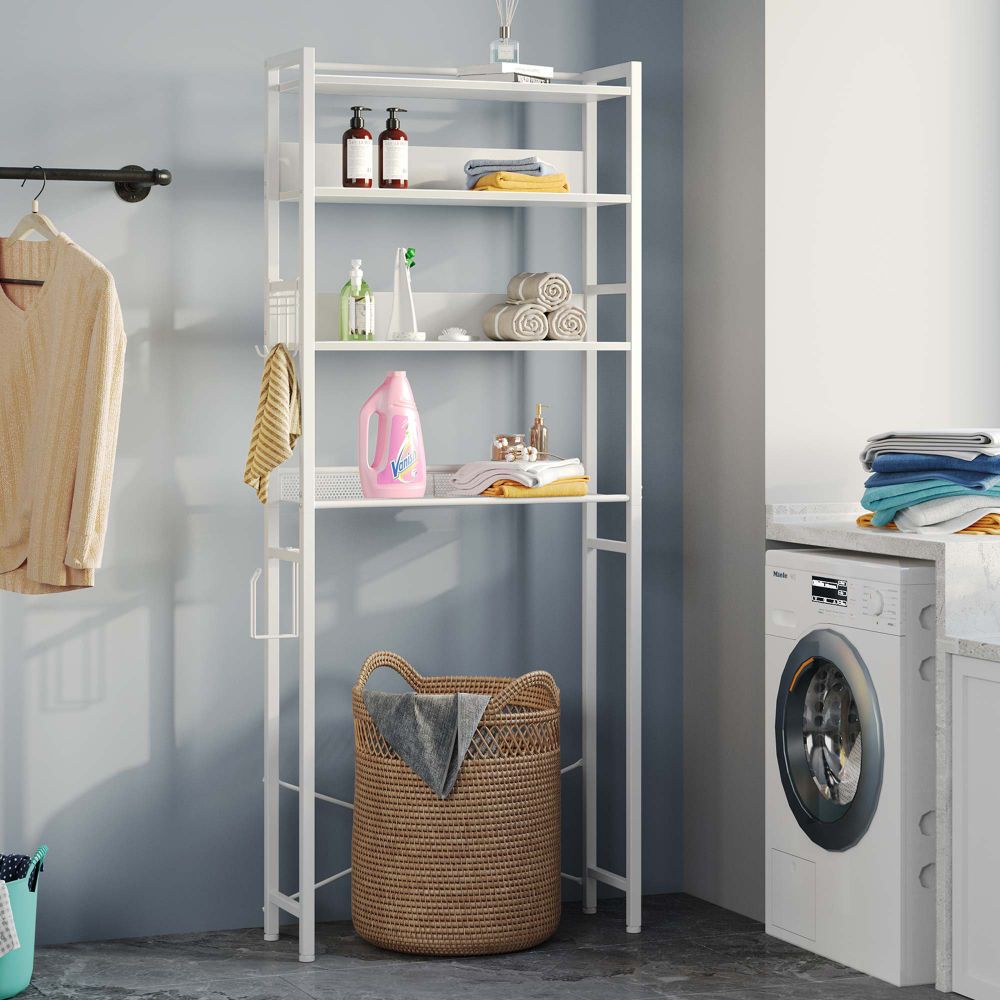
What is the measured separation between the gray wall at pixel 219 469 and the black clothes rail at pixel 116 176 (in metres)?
0.04

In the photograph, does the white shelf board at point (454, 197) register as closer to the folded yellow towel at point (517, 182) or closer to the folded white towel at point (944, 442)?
the folded yellow towel at point (517, 182)

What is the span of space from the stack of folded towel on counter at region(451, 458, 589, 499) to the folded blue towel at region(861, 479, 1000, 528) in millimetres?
621

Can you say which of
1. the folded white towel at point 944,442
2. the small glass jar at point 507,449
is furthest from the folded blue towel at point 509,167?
the folded white towel at point 944,442

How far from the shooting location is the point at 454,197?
314 cm

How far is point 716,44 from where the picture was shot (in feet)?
11.6

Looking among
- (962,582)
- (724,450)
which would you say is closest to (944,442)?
(962,582)

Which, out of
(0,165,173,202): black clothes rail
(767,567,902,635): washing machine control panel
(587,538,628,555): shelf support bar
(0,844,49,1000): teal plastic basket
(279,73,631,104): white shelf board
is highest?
(279,73,631,104): white shelf board

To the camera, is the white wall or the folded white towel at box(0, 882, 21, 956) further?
the white wall

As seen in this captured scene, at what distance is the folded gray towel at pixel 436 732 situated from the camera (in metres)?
3.08

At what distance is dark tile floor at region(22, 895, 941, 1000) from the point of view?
9.62 feet

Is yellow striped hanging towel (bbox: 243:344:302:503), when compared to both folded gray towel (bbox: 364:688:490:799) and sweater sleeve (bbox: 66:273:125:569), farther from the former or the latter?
folded gray towel (bbox: 364:688:490:799)

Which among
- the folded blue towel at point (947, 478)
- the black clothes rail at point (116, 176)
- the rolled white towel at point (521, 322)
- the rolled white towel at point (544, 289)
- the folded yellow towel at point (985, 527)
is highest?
the black clothes rail at point (116, 176)

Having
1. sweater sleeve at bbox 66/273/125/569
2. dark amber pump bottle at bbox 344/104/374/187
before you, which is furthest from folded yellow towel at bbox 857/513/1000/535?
sweater sleeve at bbox 66/273/125/569

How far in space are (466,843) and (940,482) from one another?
1216 mm
